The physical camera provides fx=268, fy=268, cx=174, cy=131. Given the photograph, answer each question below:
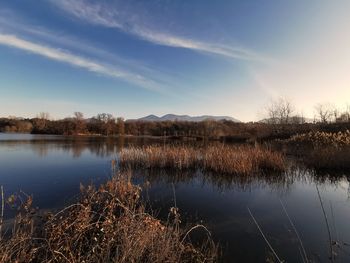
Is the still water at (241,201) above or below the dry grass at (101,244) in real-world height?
below

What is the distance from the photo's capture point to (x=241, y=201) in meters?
8.05

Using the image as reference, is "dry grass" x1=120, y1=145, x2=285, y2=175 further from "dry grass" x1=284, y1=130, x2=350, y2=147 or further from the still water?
"dry grass" x1=284, y1=130, x2=350, y2=147

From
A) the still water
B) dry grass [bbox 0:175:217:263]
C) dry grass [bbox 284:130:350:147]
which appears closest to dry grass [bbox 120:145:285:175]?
the still water

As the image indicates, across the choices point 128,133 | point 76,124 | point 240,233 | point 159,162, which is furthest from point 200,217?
point 128,133

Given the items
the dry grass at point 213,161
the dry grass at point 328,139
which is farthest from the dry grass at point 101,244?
the dry grass at point 328,139

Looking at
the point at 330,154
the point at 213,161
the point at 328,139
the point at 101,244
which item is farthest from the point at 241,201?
the point at 328,139

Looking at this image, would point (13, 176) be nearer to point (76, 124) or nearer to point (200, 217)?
point (200, 217)

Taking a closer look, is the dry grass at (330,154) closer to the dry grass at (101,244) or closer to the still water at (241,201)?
the still water at (241,201)

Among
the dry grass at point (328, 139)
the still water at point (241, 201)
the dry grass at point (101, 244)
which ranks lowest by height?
the still water at point (241, 201)

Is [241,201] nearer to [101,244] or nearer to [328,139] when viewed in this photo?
[101,244]

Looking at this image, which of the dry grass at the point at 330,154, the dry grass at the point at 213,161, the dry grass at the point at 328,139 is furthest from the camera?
the dry grass at the point at 328,139

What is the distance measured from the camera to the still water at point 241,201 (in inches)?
193

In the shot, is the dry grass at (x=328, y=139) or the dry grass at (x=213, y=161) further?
the dry grass at (x=328, y=139)

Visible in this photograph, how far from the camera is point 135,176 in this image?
36.7 feet
